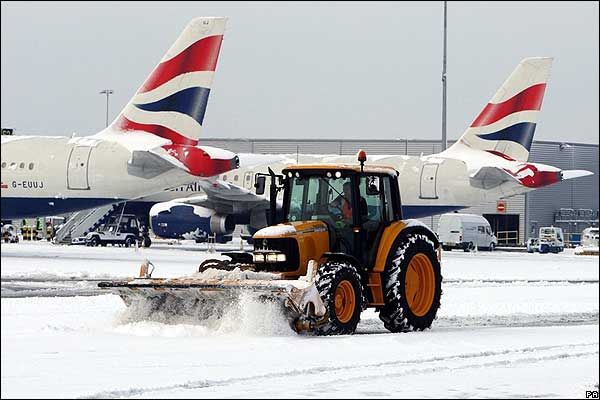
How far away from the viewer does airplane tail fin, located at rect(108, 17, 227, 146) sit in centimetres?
4341

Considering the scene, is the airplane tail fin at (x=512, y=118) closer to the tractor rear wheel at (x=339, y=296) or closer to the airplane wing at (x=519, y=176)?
the airplane wing at (x=519, y=176)

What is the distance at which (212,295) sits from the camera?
17203 mm

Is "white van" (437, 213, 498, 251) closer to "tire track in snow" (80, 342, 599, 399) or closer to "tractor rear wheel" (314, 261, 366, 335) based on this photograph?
"tractor rear wheel" (314, 261, 366, 335)

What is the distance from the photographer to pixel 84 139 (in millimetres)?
45844

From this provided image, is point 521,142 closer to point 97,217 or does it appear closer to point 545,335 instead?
point 97,217

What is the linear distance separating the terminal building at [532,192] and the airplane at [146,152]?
44.4 meters

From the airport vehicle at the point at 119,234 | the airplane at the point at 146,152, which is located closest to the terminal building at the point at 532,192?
the airport vehicle at the point at 119,234

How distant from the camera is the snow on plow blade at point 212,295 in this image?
645 inches

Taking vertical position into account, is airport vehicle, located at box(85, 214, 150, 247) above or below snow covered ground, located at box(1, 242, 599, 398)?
above

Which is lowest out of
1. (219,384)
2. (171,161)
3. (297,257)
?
(219,384)

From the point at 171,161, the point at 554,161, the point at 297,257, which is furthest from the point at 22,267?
the point at 554,161

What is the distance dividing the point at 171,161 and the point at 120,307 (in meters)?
21.5

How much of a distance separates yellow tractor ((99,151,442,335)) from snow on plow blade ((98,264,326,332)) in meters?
0.01

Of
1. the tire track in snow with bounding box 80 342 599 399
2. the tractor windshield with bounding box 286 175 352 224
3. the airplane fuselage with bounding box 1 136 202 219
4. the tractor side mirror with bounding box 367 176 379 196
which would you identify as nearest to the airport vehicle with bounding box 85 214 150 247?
the airplane fuselage with bounding box 1 136 202 219
